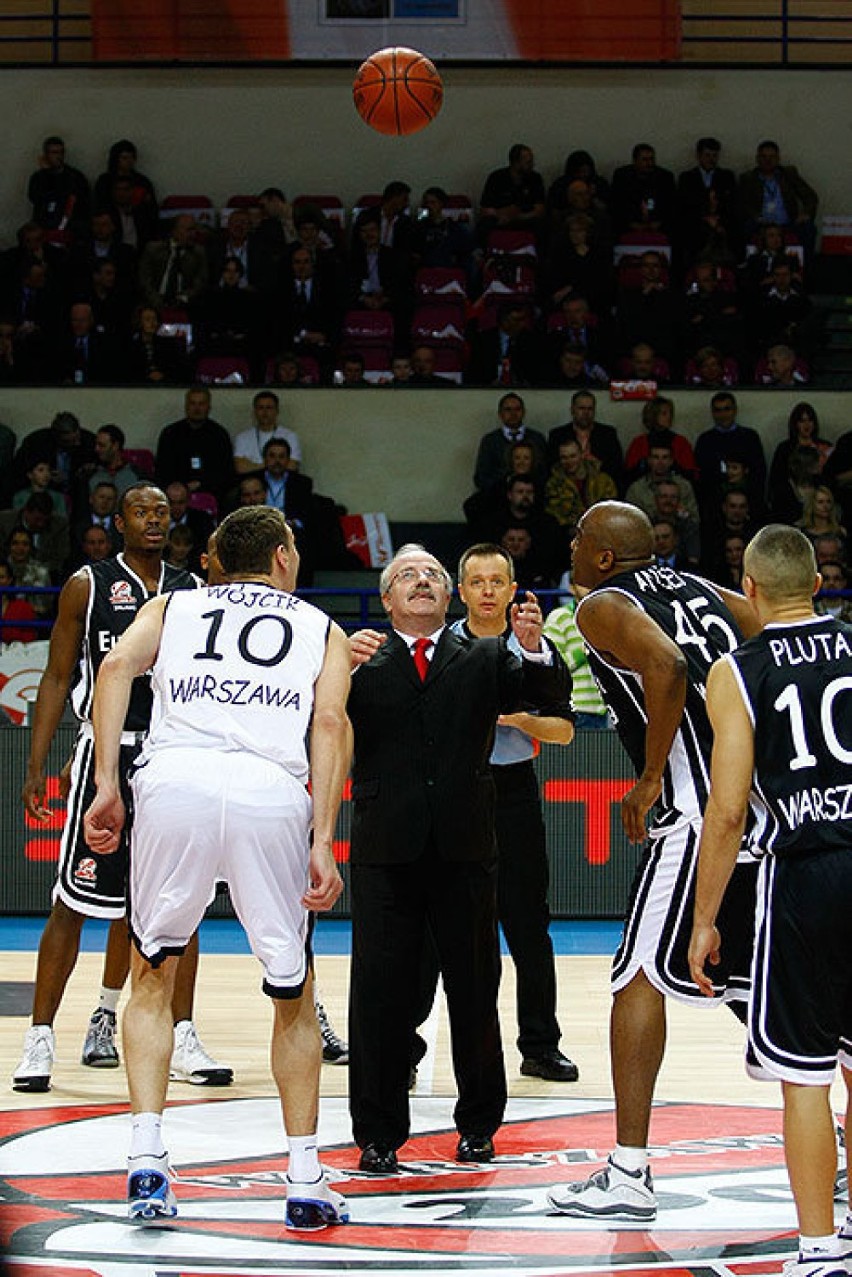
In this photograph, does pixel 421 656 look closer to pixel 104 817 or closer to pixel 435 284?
pixel 104 817

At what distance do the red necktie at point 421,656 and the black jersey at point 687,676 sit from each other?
1.90 ft

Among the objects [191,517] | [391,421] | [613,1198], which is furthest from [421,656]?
[391,421]

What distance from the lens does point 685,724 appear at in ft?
17.7

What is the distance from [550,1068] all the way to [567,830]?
3.96 m

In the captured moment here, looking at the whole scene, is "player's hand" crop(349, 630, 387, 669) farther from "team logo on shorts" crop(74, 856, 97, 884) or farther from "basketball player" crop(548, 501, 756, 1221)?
"team logo on shorts" crop(74, 856, 97, 884)

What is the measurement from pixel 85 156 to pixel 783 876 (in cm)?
1536

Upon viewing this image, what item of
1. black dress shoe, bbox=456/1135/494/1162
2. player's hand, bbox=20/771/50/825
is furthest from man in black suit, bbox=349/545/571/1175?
player's hand, bbox=20/771/50/825

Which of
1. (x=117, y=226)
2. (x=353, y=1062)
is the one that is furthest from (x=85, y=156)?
(x=353, y=1062)

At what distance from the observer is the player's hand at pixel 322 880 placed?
488 cm

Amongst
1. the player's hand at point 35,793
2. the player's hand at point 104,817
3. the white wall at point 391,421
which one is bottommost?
the player's hand at point 35,793

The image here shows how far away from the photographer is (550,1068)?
23.0 feet

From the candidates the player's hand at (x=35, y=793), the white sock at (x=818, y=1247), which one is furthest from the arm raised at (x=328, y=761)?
the player's hand at (x=35, y=793)

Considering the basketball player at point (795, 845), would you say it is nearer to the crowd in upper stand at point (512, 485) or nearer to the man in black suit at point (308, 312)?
the crowd in upper stand at point (512, 485)

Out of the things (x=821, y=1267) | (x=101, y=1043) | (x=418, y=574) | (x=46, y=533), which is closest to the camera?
(x=821, y=1267)
